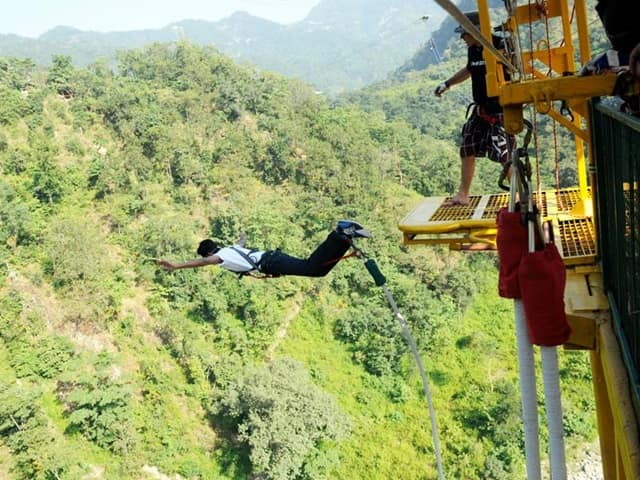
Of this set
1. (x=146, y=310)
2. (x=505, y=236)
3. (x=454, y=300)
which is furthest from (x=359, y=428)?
(x=505, y=236)

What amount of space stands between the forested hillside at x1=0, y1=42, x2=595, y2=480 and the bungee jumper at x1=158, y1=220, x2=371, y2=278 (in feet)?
28.8

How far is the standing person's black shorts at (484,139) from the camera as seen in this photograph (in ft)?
10.3

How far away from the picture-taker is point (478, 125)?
3.19 metres

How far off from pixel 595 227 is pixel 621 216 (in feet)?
2.17

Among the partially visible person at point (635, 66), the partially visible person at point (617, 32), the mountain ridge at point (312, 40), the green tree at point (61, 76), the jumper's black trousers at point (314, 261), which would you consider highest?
the mountain ridge at point (312, 40)

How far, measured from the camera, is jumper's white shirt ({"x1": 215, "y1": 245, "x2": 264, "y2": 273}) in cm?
371

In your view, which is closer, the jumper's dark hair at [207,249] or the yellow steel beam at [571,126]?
the yellow steel beam at [571,126]

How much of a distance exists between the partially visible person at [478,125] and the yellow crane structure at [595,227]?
29 centimetres

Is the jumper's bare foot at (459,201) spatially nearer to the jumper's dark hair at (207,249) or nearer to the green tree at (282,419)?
the jumper's dark hair at (207,249)

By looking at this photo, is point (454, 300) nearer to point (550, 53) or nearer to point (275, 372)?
point (275, 372)

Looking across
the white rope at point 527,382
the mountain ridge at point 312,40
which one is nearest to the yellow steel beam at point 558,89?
the white rope at point 527,382

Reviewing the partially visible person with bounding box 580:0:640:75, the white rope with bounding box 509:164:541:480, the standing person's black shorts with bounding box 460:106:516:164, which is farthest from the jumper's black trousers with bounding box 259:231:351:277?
the white rope with bounding box 509:164:541:480

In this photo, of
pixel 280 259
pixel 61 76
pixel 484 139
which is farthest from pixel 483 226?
→ pixel 61 76

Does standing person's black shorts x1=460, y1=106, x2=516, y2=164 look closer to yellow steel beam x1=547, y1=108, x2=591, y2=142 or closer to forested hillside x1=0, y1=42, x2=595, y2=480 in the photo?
yellow steel beam x1=547, y1=108, x2=591, y2=142
